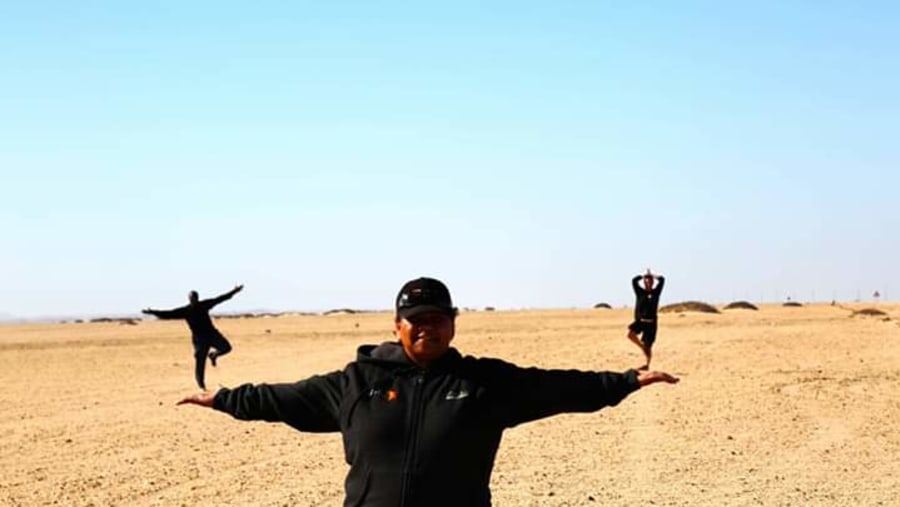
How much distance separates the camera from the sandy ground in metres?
11.9

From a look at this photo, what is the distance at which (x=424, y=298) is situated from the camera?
4.99 meters

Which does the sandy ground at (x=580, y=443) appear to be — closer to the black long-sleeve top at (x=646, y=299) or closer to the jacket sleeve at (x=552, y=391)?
the black long-sleeve top at (x=646, y=299)

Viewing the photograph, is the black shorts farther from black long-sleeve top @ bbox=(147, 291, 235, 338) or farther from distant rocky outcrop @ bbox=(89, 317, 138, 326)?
distant rocky outcrop @ bbox=(89, 317, 138, 326)

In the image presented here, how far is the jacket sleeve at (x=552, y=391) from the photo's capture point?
16.8 feet

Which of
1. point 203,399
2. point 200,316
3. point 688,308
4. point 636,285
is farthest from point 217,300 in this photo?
point 688,308

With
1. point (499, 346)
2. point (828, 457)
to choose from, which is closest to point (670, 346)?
point (499, 346)

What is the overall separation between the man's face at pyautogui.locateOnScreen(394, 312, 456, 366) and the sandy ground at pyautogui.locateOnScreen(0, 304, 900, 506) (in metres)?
6.45

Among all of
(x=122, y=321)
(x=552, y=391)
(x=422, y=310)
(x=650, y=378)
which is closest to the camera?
(x=422, y=310)

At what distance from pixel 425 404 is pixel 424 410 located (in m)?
0.03

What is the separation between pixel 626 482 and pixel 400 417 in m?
7.91

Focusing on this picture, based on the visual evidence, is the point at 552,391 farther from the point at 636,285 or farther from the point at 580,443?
the point at 636,285

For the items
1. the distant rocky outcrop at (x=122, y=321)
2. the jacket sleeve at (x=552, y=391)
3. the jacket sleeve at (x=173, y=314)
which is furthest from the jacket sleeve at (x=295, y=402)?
the distant rocky outcrop at (x=122, y=321)

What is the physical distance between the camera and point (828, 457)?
46.4ft

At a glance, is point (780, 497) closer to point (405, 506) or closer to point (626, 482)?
point (626, 482)
